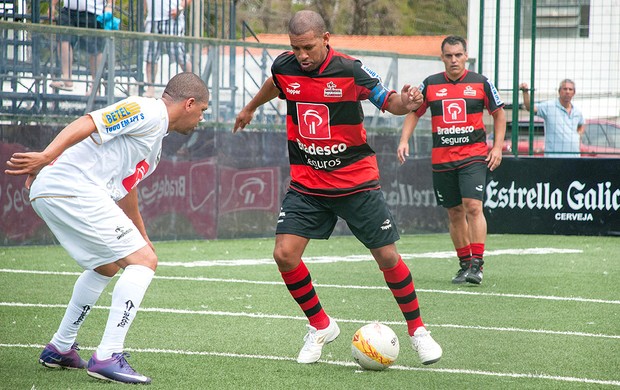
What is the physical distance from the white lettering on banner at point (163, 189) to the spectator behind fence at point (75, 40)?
153cm

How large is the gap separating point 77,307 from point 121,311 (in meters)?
0.46

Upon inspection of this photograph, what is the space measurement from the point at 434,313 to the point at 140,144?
341 centimetres

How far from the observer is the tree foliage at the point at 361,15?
126ft

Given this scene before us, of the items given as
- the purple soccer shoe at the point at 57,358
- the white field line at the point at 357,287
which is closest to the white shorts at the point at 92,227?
the purple soccer shoe at the point at 57,358

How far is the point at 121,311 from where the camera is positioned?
18.5 feet

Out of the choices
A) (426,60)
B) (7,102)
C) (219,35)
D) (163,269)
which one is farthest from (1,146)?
(426,60)

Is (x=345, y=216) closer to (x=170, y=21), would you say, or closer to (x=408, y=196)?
(x=408, y=196)

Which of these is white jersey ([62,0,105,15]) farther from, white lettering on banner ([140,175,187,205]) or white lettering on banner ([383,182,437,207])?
white lettering on banner ([383,182,437,207])

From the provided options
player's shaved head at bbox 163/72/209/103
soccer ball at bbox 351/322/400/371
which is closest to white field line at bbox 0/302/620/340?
soccer ball at bbox 351/322/400/371

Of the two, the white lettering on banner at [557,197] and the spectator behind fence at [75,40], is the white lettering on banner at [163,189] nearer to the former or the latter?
the spectator behind fence at [75,40]

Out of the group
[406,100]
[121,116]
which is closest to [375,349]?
[406,100]

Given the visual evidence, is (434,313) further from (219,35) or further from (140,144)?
(219,35)

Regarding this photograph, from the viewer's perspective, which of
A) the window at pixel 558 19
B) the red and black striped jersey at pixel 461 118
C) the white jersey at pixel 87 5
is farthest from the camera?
the window at pixel 558 19

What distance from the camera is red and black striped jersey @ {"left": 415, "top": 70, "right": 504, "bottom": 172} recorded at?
1080 cm
